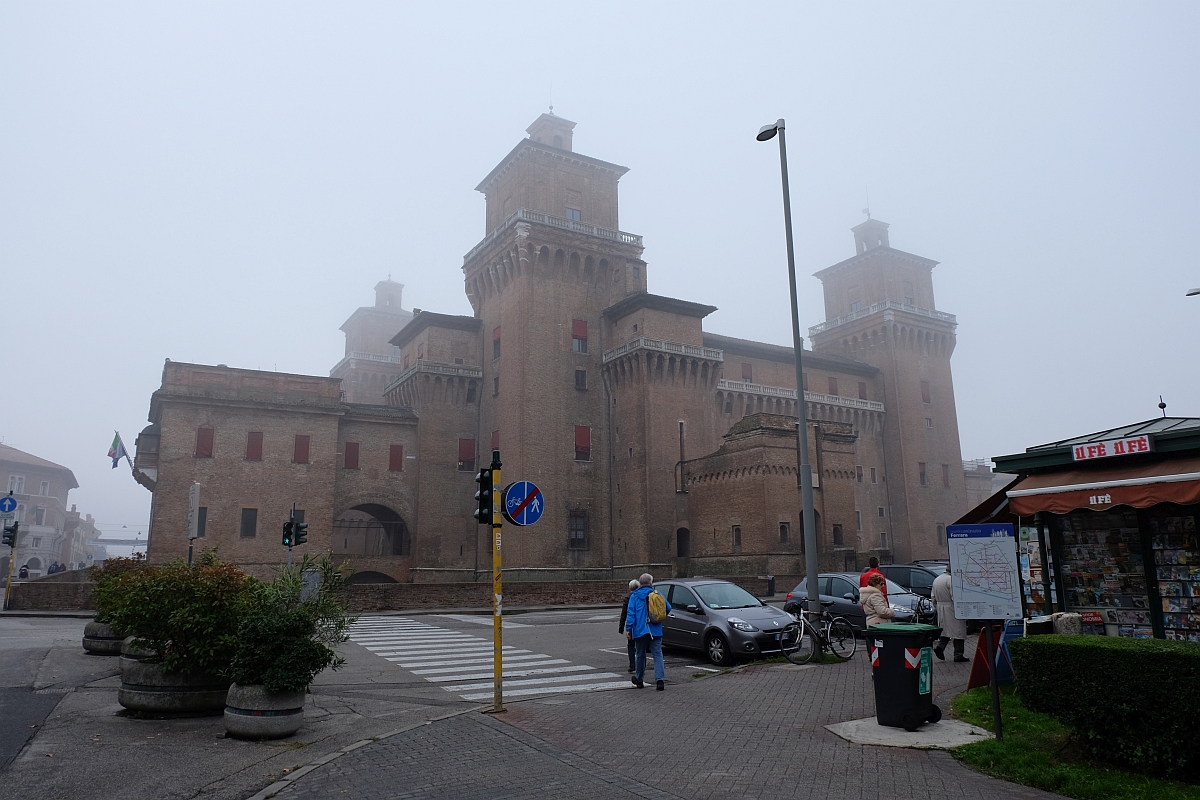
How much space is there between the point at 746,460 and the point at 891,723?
105 ft

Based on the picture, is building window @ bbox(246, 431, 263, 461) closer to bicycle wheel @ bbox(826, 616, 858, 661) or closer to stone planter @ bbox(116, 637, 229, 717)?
stone planter @ bbox(116, 637, 229, 717)

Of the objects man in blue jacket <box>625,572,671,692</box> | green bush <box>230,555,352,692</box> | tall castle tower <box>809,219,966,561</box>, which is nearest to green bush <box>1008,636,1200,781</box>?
man in blue jacket <box>625,572,671,692</box>

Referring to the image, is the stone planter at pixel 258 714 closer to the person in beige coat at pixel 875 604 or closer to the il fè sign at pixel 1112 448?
the person in beige coat at pixel 875 604

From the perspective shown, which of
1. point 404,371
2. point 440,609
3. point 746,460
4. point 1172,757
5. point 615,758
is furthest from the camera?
point 404,371

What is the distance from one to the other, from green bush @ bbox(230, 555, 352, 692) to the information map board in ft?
21.6

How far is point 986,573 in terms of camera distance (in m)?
7.61

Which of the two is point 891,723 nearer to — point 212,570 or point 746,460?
point 212,570

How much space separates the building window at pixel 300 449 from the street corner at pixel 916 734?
3755 centimetres

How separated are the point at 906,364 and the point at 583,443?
1097 inches

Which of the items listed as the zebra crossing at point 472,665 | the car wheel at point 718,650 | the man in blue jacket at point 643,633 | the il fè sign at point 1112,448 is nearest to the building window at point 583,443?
the zebra crossing at point 472,665

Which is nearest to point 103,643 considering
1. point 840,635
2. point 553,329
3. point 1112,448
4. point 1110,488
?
point 840,635

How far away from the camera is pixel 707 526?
41750mm

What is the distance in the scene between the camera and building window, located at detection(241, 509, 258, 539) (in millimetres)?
39188

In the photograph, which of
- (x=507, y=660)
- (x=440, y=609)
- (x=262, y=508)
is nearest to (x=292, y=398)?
(x=262, y=508)
